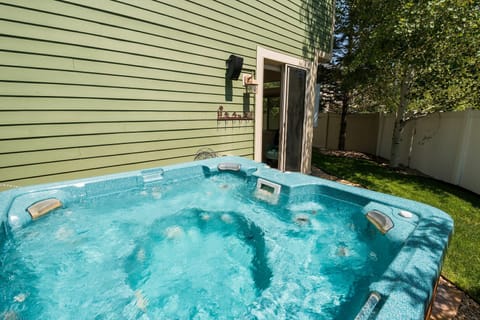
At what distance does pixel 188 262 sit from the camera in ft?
5.48

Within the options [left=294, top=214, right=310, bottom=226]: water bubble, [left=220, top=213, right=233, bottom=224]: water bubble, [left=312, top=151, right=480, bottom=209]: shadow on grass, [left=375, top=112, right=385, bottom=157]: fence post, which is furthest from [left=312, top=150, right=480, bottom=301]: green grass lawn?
[left=220, top=213, right=233, bottom=224]: water bubble

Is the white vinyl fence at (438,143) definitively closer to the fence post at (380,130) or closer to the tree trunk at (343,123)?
the fence post at (380,130)

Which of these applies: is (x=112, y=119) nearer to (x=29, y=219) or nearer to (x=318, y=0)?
(x=29, y=219)

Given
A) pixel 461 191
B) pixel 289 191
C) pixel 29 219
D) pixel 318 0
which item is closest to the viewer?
pixel 29 219

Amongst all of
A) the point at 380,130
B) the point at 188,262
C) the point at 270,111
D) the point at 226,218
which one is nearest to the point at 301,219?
the point at 226,218

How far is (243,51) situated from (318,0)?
91.4 inches

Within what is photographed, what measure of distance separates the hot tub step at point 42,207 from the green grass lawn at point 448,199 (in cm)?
332

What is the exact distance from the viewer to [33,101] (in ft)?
6.82

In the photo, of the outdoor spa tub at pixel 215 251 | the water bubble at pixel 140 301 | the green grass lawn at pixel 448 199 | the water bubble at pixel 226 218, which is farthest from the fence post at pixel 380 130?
the water bubble at pixel 140 301

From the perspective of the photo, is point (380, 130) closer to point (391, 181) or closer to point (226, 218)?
point (391, 181)

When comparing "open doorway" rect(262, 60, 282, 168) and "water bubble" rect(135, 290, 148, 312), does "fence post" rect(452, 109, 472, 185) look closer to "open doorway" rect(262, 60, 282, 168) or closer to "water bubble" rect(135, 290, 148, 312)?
"open doorway" rect(262, 60, 282, 168)

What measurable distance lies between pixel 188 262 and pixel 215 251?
0.23m

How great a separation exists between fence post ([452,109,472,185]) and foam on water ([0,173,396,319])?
11.0 ft

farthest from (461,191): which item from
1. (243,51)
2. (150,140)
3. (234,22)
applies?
(150,140)
